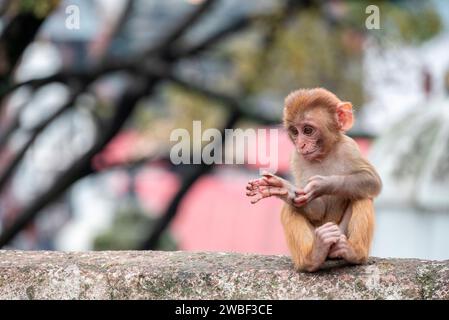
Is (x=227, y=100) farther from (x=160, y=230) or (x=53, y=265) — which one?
(x=53, y=265)

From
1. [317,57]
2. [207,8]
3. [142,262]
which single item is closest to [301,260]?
[142,262]

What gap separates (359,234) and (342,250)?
12 cm

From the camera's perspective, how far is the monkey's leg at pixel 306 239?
421 centimetres

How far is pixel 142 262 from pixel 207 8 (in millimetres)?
8258

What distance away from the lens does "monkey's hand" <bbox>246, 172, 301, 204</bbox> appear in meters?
4.13

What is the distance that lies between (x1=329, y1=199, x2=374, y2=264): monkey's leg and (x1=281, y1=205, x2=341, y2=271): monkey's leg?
56mm

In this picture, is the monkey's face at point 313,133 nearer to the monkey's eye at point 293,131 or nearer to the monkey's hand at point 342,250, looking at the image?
the monkey's eye at point 293,131

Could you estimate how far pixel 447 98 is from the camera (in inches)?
330

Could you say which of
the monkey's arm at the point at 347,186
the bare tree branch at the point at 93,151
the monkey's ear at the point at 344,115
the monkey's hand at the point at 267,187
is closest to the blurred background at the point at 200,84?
the bare tree branch at the point at 93,151

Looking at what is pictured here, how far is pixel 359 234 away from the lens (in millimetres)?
4297

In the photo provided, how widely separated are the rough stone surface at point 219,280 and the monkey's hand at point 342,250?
0.08 metres

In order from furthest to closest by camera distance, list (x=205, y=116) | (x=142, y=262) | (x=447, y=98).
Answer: (x=205, y=116) → (x=447, y=98) → (x=142, y=262)

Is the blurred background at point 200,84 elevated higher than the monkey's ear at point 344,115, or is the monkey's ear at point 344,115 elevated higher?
the blurred background at point 200,84

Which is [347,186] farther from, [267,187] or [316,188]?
[267,187]
